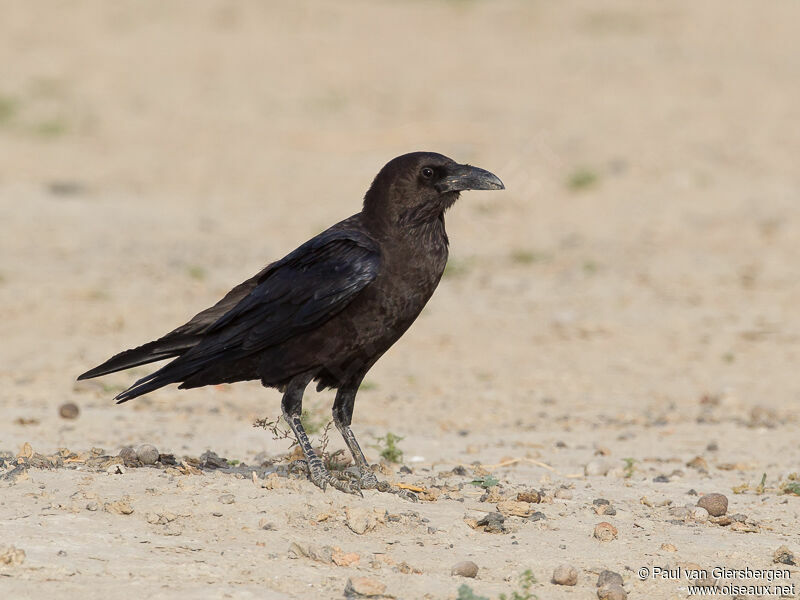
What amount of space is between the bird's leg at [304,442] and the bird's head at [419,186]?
2.75 ft

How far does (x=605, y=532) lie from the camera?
15.8ft

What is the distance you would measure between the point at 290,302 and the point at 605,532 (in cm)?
164

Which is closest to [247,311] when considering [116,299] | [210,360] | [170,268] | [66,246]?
[210,360]

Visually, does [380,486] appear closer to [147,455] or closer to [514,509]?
[514,509]

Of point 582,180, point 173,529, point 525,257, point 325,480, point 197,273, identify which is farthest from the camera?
point 582,180

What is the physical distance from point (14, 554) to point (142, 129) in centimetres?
1426

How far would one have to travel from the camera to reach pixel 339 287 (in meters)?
5.03

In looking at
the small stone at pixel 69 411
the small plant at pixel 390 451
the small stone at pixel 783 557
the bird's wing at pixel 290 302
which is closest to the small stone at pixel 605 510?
the small stone at pixel 783 557

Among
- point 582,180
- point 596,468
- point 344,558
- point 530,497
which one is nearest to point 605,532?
point 530,497

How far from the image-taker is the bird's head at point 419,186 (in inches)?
209

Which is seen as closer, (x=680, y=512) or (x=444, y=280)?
(x=680, y=512)

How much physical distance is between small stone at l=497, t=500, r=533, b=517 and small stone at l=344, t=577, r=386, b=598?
103 centimetres

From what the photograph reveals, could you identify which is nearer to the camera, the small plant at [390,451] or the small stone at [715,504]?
the small stone at [715,504]

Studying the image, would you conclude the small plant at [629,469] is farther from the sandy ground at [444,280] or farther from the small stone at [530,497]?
the small stone at [530,497]
